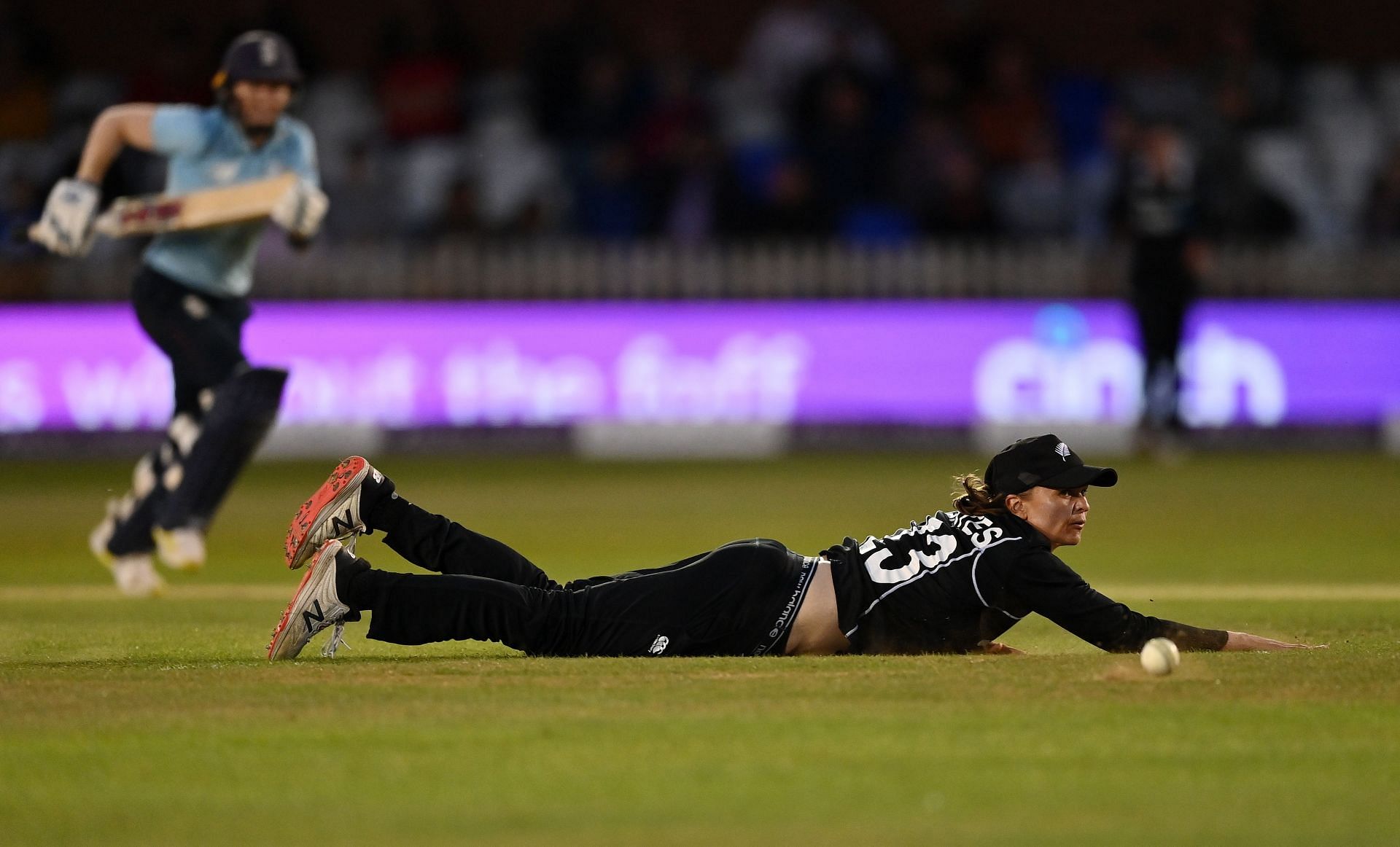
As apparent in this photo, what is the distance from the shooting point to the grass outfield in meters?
4.18

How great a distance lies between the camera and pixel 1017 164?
1825 cm

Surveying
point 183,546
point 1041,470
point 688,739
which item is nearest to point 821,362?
point 183,546

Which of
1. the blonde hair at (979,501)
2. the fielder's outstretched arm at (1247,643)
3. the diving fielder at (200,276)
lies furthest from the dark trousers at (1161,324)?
the blonde hair at (979,501)

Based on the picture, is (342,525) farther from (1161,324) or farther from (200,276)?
(1161,324)

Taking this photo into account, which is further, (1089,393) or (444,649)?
(1089,393)

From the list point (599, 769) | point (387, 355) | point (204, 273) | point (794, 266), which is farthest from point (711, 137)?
point (599, 769)

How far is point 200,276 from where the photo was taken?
29.2 feet

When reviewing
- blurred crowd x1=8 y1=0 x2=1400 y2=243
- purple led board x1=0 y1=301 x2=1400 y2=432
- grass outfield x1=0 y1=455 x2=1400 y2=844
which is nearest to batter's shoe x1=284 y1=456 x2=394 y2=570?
grass outfield x1=0 y1=455 x2=1400 y2=844

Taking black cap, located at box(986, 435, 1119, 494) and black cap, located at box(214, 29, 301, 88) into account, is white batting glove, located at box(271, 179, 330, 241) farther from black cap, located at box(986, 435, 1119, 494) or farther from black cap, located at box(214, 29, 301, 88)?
black cap, located at box(986, 435, 1119, 494)

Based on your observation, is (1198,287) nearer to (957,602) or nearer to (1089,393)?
(1089,393)

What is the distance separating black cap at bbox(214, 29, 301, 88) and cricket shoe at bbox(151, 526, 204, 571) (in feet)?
5.98

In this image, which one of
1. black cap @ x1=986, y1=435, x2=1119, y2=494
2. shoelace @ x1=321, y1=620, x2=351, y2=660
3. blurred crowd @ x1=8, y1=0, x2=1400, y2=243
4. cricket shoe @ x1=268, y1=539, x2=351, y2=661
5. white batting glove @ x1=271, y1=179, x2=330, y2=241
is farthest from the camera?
blurred crowd @ x1=8, y1=0, x2=1400, y2=243

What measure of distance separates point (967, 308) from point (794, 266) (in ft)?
4.51

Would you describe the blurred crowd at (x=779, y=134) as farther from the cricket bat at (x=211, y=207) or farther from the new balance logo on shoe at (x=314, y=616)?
the new balance logo on shoe at (x=314, y=616)
